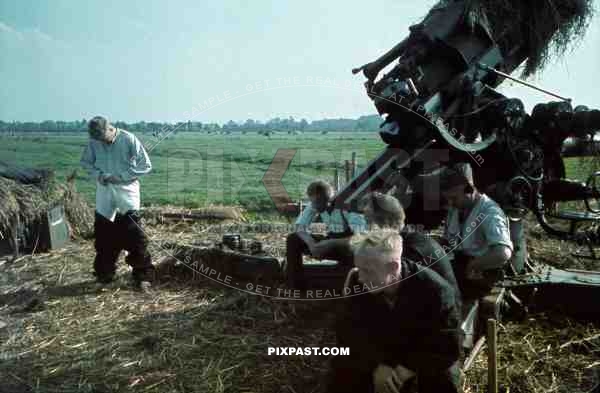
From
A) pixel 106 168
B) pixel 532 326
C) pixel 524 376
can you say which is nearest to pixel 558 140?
pixel 532 326

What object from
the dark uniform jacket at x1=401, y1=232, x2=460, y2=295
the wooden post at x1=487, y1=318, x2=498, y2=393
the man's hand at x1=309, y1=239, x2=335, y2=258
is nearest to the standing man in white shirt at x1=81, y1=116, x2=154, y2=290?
the man's hand at x1=309, y1=239, x2=335, y2=258

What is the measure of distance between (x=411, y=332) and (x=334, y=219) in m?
2.03

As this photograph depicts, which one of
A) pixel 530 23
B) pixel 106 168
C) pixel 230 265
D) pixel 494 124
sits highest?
pixel 530 23

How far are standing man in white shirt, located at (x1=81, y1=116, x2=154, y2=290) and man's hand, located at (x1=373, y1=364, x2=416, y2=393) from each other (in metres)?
3.49

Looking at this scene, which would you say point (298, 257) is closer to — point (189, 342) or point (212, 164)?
point (189, 342)

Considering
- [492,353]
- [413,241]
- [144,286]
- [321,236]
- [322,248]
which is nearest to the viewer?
[492,353]

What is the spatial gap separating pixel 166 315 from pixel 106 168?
170 cm

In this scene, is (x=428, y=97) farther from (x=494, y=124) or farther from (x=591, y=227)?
(x=591, y=227)

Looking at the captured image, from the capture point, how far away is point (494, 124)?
13.1 ft

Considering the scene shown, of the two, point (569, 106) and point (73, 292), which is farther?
point (73, 292)

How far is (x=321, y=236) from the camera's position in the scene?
4332 mm

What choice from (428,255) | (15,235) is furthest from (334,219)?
(15,235)

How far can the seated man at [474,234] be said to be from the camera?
3.12 m

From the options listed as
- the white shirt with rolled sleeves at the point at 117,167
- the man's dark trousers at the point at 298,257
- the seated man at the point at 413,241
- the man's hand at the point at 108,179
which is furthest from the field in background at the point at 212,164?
the seated man at the point at 413,241
